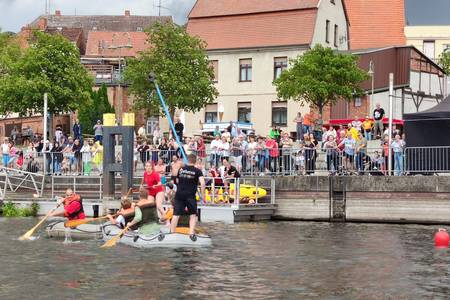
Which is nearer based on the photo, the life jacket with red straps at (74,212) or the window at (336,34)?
the life jacket with red straps at (74,212)

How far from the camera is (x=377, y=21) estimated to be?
79.2 metres

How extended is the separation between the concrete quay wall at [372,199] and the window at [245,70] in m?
31.2

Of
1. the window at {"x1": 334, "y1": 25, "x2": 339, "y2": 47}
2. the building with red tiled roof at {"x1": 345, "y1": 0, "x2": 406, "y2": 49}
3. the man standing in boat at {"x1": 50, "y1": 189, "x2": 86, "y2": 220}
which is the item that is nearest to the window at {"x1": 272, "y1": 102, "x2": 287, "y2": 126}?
the window at {"x1": 334, "y1": 25, "x2": 339, "y2": 47}

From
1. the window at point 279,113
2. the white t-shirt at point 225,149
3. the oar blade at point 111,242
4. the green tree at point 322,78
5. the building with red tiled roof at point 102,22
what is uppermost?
the building with red tiled roof at point 102,22

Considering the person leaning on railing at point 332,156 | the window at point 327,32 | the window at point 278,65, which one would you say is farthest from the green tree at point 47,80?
the person leaning on railing at point 332,156

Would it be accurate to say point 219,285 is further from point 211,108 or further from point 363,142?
point 211,108

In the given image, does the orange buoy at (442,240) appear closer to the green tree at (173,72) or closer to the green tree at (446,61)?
the green tree at (173,72)

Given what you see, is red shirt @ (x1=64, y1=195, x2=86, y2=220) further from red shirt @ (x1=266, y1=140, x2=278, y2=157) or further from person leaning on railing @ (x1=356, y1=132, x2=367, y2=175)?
person leaning on railing @ (x1=356, y1=132, x2=367, y2=175)

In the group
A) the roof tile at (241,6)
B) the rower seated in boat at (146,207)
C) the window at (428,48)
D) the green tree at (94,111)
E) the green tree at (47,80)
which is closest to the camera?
the rower seated in boat at (146,207)

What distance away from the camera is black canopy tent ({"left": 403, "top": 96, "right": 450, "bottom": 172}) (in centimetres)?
3037

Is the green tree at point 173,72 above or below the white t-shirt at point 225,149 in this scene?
above

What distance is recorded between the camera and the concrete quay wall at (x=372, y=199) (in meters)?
29.9

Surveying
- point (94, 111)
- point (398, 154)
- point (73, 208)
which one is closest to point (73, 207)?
point (73, 208)

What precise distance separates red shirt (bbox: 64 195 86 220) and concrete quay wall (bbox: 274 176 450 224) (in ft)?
29.2
